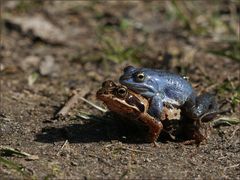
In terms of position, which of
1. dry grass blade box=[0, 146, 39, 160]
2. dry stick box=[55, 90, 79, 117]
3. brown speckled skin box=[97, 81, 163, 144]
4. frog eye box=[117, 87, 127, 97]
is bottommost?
dry grass blade box=[0, 146, 39, 160]

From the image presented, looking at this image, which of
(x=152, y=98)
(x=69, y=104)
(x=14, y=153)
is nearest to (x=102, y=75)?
(x=69, y=104)

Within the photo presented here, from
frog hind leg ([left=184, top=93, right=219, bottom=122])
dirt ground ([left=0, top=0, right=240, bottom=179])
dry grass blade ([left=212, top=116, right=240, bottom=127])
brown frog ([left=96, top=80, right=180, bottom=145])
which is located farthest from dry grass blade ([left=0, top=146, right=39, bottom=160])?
dry grass blade ([left=212, top=116, right=240, bottom=127])

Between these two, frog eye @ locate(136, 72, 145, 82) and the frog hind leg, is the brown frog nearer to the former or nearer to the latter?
frog eye @ locate(136, 72, 145, 82)

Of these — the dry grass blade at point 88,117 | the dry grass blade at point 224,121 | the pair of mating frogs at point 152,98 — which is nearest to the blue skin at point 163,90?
the pair of mating frogs at point 152,98

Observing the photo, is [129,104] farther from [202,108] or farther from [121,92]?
[202,108]

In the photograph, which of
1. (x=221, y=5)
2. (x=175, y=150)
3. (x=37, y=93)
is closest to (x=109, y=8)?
(x=221, y=5)

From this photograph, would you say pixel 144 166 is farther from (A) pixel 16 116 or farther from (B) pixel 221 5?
(B) pixel 221 5

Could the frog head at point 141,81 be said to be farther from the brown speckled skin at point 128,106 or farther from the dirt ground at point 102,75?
the dirt ground at point 102,75
